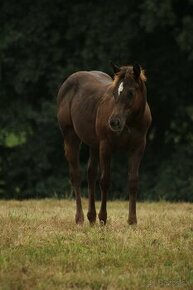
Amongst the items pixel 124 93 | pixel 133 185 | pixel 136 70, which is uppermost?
pixel 136 70

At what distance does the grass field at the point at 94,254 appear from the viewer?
8508 millimetres

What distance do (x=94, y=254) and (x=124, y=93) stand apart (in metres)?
2.65

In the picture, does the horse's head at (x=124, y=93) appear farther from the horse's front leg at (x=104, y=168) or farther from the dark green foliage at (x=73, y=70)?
the dark green foliage at (x=73, y=70)

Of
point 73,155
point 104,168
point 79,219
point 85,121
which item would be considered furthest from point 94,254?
point 73,155

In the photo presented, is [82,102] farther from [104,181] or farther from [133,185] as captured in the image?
[133,185]

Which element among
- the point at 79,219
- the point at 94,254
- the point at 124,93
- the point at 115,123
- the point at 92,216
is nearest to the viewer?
the point at 94,254

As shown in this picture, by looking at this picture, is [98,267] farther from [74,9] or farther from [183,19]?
[74,9]

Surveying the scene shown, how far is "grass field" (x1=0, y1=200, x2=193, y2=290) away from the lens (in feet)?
27.9

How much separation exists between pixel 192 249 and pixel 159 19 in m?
14.5

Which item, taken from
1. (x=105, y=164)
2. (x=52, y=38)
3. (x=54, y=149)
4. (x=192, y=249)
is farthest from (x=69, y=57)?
(x=192, y=249)

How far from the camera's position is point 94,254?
9.61 meters

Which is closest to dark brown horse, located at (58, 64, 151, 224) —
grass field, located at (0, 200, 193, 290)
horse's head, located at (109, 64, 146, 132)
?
horse's head, located at (109, 64, 146, 132)

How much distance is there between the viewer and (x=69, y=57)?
26.1 m

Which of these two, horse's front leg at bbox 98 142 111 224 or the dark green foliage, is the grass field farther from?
the dark green foliage
